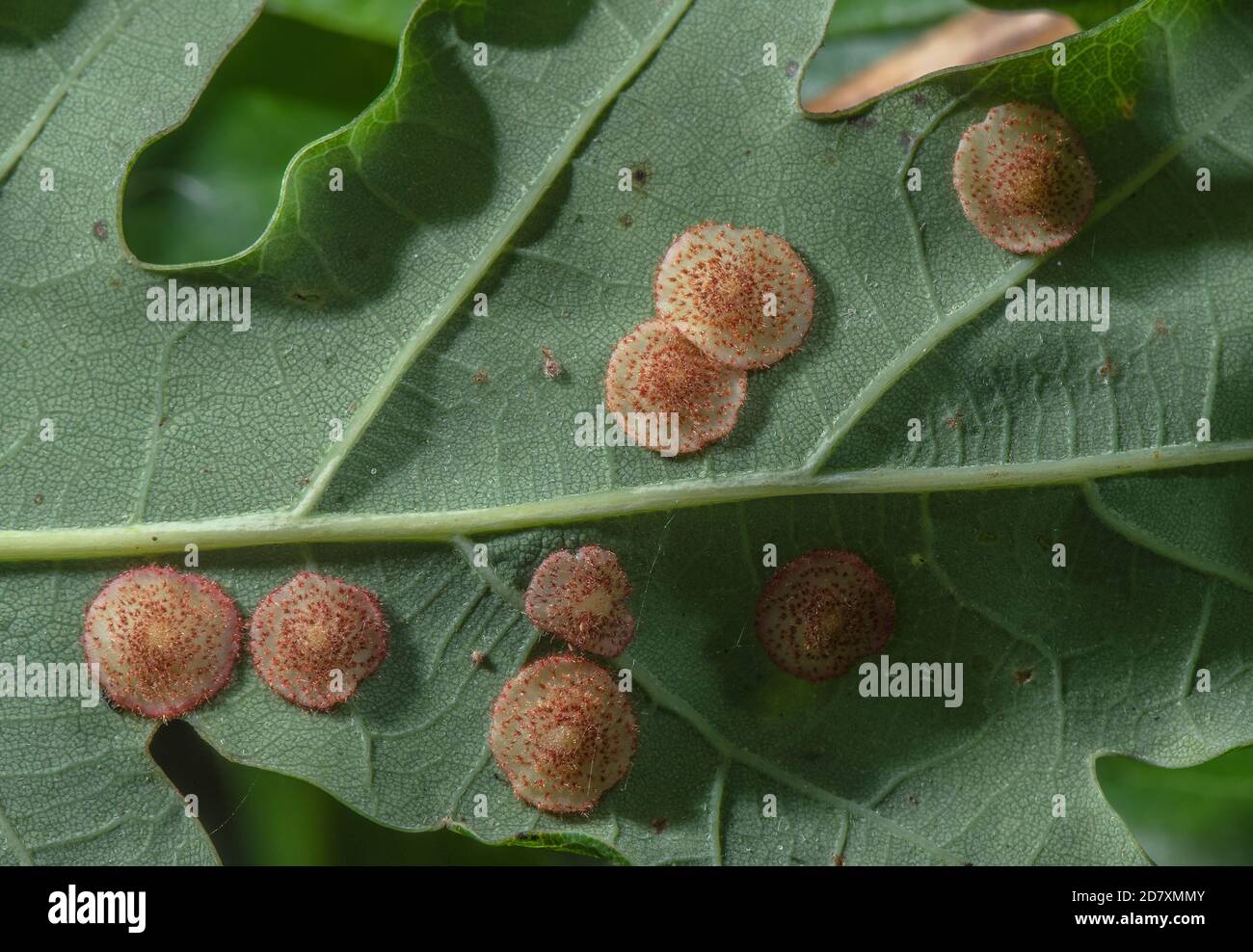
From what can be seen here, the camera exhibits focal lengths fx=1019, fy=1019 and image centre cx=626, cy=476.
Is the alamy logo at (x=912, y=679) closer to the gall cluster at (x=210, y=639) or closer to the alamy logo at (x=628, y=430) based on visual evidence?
the alamy logo at (x=628, y=430)

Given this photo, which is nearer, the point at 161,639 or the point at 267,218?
the point at 161,639

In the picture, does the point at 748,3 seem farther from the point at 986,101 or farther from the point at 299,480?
the point at 299,480

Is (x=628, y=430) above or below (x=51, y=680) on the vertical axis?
above

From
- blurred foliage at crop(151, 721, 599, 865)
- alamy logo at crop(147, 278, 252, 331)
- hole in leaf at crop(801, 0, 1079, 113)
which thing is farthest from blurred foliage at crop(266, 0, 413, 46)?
blurred foliage at crop(151, 721, 599, 865)

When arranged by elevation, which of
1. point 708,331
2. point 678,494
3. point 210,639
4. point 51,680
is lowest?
point 51,680

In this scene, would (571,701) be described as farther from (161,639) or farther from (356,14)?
(356,14)

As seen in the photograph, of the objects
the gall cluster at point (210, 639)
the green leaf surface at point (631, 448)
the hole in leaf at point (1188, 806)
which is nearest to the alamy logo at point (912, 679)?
the green leaf surface at point (631, 448)

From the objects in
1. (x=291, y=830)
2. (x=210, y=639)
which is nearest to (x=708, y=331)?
(x=210, y=639)
